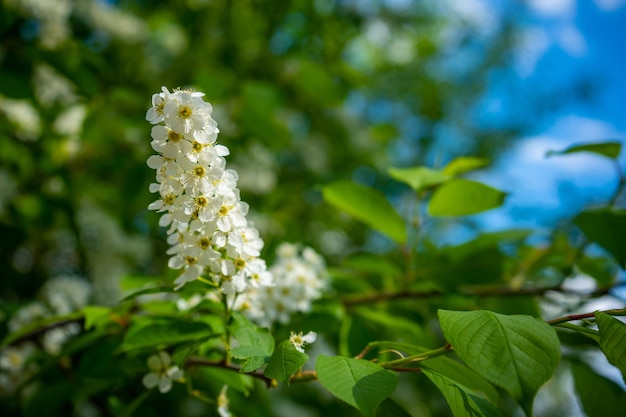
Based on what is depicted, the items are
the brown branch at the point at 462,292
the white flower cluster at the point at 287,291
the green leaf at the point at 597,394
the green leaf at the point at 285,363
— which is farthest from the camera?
the brown branch at the point at 462,292

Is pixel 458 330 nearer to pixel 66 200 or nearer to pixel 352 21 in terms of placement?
pixel 66 200

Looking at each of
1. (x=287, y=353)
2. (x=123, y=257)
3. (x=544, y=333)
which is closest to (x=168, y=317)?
(x=287, y=353)

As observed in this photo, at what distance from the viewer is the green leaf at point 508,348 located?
0.60 m

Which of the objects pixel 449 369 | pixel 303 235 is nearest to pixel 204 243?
pixel 449 369

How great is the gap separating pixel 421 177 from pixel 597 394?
64 cm

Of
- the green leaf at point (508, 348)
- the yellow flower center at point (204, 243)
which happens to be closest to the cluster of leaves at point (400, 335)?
the green leaf at point (508, 348)

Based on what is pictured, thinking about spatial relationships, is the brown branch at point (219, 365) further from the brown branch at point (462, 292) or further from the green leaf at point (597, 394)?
the green leaf at point (597, 394)

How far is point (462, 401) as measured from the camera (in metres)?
0.72

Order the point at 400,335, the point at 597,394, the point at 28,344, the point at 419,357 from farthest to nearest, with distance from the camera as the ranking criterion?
1. the point at 28,344
2. the point at 400,335
3. the point at 597,394
4. the point at 419,357

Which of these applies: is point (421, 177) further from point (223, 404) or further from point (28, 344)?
point (28, 344)

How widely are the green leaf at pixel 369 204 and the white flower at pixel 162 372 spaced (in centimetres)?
65

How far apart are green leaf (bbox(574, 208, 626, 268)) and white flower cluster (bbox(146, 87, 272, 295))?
89 cm

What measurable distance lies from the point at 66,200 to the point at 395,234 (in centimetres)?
144

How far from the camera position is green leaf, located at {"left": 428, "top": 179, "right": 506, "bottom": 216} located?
1242mm
